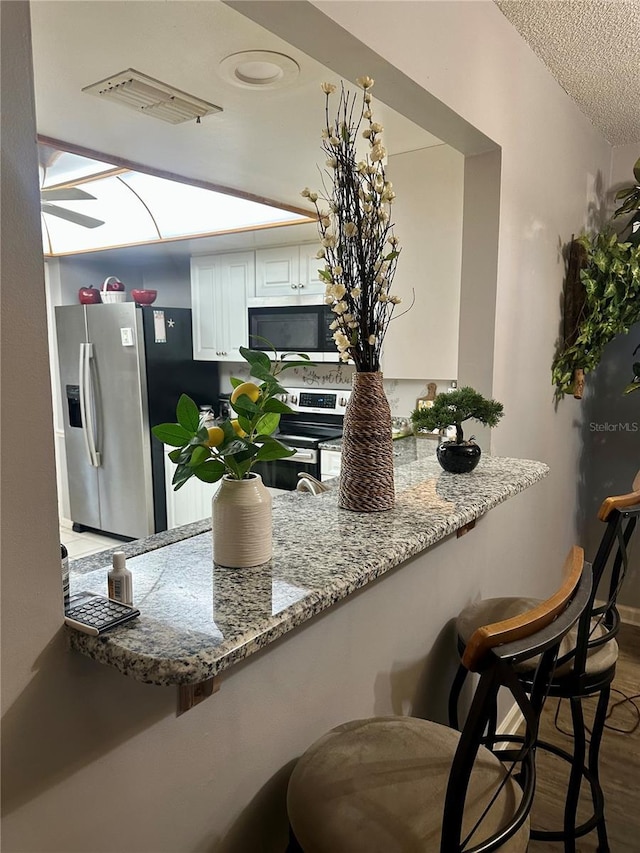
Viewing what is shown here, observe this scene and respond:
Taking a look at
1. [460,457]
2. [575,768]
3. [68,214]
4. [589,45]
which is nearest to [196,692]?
[460,457]

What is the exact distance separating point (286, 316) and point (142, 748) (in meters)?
3.36

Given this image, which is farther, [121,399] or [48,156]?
[121,399]

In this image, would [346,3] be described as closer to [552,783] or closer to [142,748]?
[142,748]

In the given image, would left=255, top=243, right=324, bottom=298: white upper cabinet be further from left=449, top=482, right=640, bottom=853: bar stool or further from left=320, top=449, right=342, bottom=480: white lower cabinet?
left=449, top=482, right=640, bottom=853: bar stool

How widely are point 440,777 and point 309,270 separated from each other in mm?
3351

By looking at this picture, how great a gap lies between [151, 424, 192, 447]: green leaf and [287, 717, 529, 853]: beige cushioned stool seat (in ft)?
2.17

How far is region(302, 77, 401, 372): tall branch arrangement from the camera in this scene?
126 centimetres

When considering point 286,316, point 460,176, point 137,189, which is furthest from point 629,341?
point 137,189

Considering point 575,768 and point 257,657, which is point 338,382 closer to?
point 575,768

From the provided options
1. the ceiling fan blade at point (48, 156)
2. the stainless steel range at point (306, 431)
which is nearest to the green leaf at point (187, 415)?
the ceiling fan blade at point (48, 156)

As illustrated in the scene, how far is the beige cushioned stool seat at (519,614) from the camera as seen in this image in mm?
1581

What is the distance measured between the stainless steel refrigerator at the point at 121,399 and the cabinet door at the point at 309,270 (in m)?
1.08

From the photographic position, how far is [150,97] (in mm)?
1996

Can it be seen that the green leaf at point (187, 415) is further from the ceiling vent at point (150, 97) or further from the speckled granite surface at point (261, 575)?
the ceiling vent at point (150, 97)
